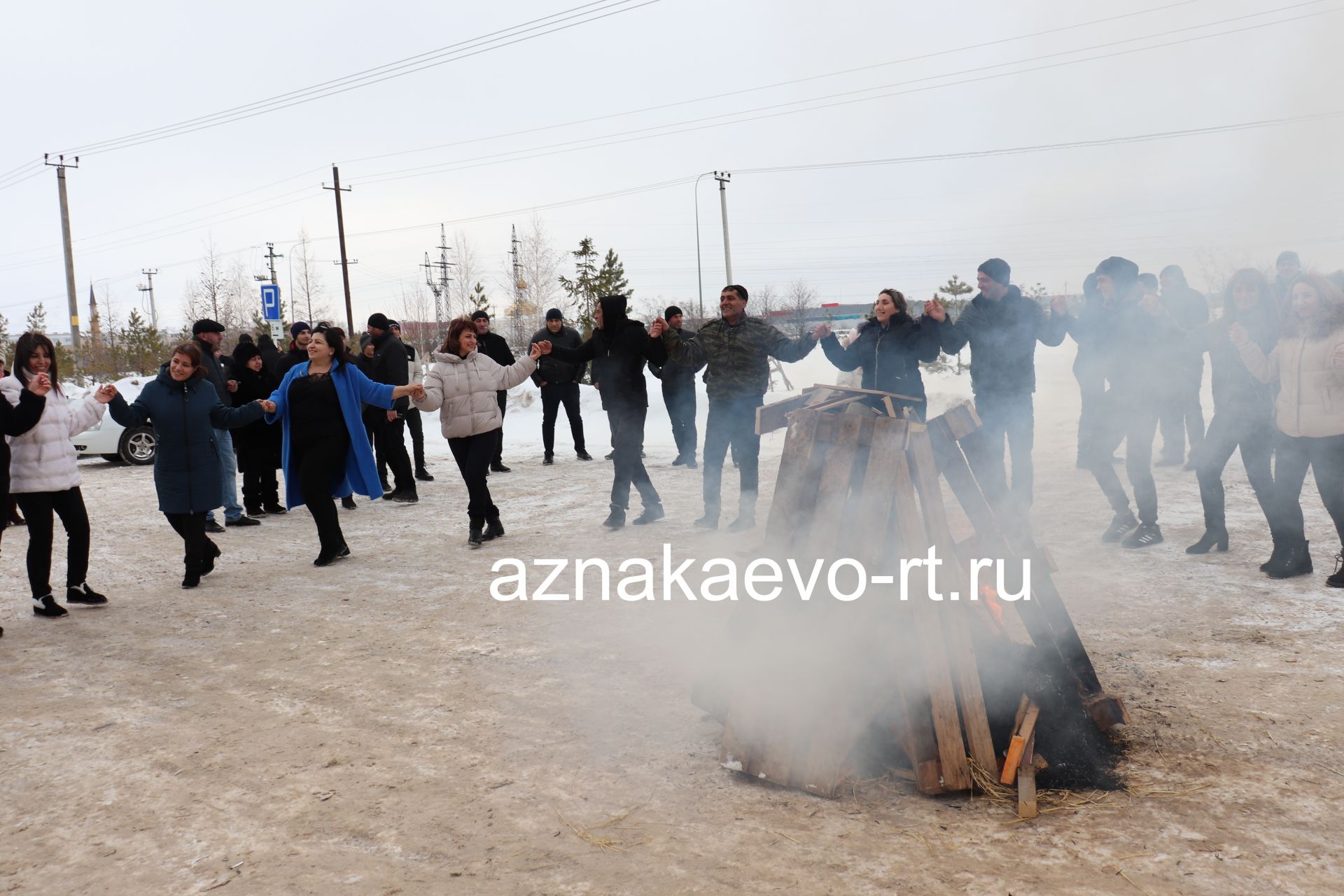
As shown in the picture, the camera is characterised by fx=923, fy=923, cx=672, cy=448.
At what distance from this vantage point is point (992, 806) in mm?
3139

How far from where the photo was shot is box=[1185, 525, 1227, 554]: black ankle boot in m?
6.33

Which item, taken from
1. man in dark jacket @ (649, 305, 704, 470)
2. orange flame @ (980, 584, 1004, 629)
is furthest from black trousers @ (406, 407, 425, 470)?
orange flame @ (980, 584, 1004, 629)

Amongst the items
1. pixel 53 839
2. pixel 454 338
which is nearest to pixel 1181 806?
pixel 53 839

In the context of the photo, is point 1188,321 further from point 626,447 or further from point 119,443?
point 119,443

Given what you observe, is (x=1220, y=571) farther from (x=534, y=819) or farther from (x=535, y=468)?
(x=535, y=468)

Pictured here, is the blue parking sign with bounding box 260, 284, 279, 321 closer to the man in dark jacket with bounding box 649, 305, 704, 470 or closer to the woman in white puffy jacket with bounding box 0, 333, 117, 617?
the man in dark jacket with bounding box 649, 305, 704, 470

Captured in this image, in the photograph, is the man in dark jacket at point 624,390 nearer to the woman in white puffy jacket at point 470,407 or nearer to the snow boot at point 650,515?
the snow boot at point 650,515

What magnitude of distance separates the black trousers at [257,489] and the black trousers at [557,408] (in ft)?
12.1

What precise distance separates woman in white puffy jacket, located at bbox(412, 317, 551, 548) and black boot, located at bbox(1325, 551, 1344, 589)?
580 centimetres

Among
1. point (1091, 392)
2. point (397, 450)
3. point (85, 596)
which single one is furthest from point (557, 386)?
point (1091, 392)

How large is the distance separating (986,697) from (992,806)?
1.88ft

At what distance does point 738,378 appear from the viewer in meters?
7.47

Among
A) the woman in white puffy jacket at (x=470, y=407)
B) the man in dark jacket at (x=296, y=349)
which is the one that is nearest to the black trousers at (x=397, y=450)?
the man in dark jacket at (x=296, y=349)

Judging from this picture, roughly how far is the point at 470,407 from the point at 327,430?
1148 mm
